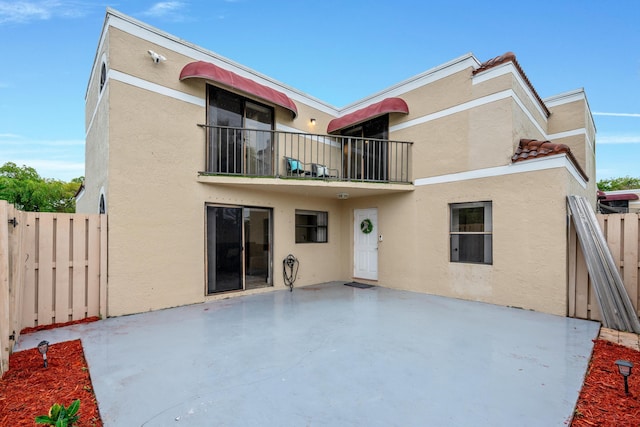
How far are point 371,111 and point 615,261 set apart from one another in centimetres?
620

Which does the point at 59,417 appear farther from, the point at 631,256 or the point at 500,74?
the point at 500,74

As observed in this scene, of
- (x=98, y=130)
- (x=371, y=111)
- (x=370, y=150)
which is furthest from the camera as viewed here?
→ (x=370, y=150)

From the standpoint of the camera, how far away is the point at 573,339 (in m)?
4.09

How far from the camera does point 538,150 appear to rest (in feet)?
18.8

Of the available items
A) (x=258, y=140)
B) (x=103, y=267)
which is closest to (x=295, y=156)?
(x=258, y=140)

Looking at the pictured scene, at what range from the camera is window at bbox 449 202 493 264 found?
6368 millimetres

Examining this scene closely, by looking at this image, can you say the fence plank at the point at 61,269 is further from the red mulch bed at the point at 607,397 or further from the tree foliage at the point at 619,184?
the tree foliage at the point at 619,184

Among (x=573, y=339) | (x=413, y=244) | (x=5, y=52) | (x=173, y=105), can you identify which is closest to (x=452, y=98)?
(x=413, y=244)

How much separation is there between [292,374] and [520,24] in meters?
10.4

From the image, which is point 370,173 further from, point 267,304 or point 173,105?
point 173,105

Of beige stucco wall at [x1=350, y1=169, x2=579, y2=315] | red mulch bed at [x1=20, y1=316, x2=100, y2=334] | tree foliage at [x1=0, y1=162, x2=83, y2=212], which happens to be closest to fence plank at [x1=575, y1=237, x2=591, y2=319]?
beige stucco wall at [x1=350, y1=169, x2=579, y2=315]

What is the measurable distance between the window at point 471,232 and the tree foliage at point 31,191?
29.3 meters

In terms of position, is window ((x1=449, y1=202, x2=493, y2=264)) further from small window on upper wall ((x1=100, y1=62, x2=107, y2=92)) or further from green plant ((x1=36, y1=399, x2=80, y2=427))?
small window on upper wall ((x1=100, y1=62, x2=107, y2=92))

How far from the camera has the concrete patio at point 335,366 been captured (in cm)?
235
